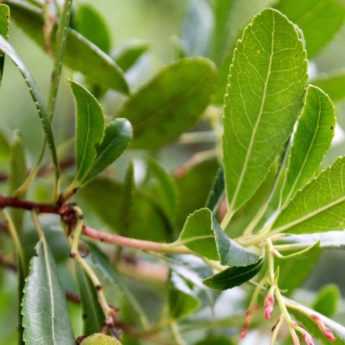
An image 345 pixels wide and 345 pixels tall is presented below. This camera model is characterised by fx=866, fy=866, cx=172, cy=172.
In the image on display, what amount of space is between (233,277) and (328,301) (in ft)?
1.33

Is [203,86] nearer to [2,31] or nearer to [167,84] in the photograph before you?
[167,84]

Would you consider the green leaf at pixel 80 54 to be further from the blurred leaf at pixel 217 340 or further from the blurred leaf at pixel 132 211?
the blurred leaf at pixel 217 340

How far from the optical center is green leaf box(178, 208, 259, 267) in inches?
34.3

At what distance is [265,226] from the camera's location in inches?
39.0

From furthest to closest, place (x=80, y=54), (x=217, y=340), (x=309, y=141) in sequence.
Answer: (x=217, y=340), (x=80, y=54), (x=309, y=141)

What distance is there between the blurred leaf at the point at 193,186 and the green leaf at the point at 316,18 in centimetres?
26

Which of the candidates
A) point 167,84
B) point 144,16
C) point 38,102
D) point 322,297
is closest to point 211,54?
point 167,84

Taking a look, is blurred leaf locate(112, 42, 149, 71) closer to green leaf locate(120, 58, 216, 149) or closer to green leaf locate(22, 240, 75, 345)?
green leaf locate(120, 58, 216, 149)

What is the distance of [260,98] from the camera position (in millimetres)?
929

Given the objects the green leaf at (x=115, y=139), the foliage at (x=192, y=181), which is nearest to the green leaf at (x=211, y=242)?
the foliage at (x=192, y=181)

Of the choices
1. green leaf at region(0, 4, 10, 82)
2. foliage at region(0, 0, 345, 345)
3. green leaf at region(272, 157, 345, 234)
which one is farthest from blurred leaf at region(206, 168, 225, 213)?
green leaf at region(0, 4, 10, 82)

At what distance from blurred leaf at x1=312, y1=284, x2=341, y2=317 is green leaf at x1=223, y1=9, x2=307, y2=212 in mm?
332

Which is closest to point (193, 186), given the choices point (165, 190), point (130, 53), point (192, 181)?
point (192, 181)

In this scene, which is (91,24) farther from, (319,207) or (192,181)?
(319,207)
